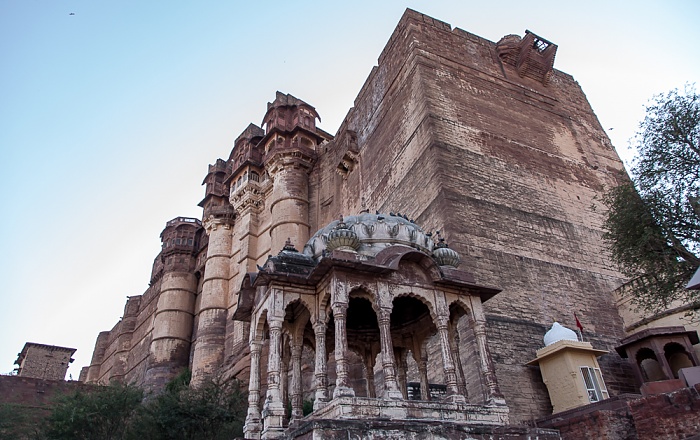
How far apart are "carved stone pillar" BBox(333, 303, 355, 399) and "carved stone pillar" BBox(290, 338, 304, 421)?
1.07m

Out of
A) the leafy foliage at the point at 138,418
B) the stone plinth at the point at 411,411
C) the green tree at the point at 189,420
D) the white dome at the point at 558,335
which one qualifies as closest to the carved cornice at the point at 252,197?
the leafy foliage at the point at 138,418

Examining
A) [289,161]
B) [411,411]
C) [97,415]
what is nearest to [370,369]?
[411,411]

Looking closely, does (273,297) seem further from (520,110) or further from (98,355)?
(98,355)

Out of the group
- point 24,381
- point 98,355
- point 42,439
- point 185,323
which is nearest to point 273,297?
point 42,439

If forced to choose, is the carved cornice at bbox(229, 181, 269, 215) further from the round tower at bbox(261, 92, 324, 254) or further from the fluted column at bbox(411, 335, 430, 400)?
the fluted column at bbox(411, 335, 430, 400)

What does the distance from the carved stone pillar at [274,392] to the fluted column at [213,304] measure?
16.0 metres

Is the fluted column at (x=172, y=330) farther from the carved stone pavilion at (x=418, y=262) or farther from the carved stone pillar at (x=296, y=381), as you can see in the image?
the carved stone pillar at (x=296, y=381)

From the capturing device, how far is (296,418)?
625 cm

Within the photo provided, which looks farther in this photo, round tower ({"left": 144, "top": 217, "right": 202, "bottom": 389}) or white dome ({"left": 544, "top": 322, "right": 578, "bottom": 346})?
round tower ({"left": 144, "top": 217, "right": 202, "bottom": 389})

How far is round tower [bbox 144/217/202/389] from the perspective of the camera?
25.1m

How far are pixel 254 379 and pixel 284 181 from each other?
629 inches

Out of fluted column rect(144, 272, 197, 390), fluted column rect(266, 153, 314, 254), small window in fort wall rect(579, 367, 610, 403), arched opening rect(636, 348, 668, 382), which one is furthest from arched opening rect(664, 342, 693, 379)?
fluted column rect(144, 272, 197, 390)

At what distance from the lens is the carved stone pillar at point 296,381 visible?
677cm

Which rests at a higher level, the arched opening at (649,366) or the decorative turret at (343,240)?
the decorative turret at (343,240)
